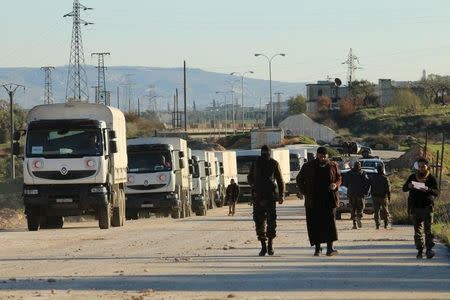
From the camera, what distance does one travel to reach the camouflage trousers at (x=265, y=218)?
72.5 feet

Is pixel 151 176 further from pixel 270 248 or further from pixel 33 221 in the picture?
pixel 270 248

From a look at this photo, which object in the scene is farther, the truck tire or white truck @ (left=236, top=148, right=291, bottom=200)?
white truck @ (left=236, top=148, right=291, bottom=200)

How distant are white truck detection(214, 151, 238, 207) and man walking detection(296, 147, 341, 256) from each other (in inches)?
1645

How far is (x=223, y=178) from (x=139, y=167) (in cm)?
2350

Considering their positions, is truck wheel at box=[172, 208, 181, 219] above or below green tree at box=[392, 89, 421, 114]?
below

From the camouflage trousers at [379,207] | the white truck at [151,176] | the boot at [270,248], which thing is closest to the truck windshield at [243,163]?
the white truck at [151,176]

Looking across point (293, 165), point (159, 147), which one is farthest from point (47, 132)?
point (293, 165)

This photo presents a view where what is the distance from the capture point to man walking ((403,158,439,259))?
→ 21953 millimetres

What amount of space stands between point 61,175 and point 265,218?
42.1 ft

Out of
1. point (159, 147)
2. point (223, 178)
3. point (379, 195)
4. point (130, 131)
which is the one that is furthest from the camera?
point (130, 131)

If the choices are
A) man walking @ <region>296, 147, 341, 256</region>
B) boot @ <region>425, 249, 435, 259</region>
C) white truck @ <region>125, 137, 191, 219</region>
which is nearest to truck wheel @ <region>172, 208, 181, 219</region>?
white truck @ <region>125, 137, 191, 219</region>

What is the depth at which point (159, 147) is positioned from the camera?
4188 cm

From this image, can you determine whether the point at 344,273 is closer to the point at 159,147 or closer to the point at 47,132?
the point at 47,132

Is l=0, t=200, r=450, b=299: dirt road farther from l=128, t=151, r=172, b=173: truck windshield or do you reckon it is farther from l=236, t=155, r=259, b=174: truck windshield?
l=236, t=155, r=259, b=174: truck windshield
